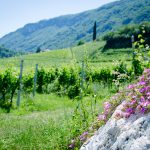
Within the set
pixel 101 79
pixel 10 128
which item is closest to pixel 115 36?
pixel 101 79

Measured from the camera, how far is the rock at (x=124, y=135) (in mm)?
5375

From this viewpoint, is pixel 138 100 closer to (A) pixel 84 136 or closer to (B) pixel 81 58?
(A) pixel 84 136

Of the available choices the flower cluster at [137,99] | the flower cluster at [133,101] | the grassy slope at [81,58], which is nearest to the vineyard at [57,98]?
the grassy slope at [81,58]

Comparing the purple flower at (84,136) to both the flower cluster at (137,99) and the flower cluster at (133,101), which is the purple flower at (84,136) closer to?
the flower cluster at (133,101)

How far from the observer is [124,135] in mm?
5762

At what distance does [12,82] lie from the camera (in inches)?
770

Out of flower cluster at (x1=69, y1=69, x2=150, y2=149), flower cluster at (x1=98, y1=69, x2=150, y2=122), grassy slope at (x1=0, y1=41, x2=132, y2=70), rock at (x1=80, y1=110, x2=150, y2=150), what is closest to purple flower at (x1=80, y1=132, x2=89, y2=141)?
flower cluster at (x1=69, y1=69, x2=150, y2=149)

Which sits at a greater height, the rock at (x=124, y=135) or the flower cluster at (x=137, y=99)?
the flower cluster at (x=137, y=99)

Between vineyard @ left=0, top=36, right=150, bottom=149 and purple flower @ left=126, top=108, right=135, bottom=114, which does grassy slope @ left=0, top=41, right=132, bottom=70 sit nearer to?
vineyard @ left=0, top=36, right=150, bottom=149

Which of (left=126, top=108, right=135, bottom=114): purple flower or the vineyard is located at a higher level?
(left=126, top=108, right=135, bottom=114): purple flower

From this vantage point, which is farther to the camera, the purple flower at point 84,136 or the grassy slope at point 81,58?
the grassy slope at point 81,58

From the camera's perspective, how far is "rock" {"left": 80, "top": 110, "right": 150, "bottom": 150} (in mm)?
5375

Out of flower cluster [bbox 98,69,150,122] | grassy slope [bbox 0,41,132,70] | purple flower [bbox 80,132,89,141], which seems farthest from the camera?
grassy slope [bbox 0,41,132,70]

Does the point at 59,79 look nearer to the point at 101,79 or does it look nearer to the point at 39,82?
the point at 39,82
